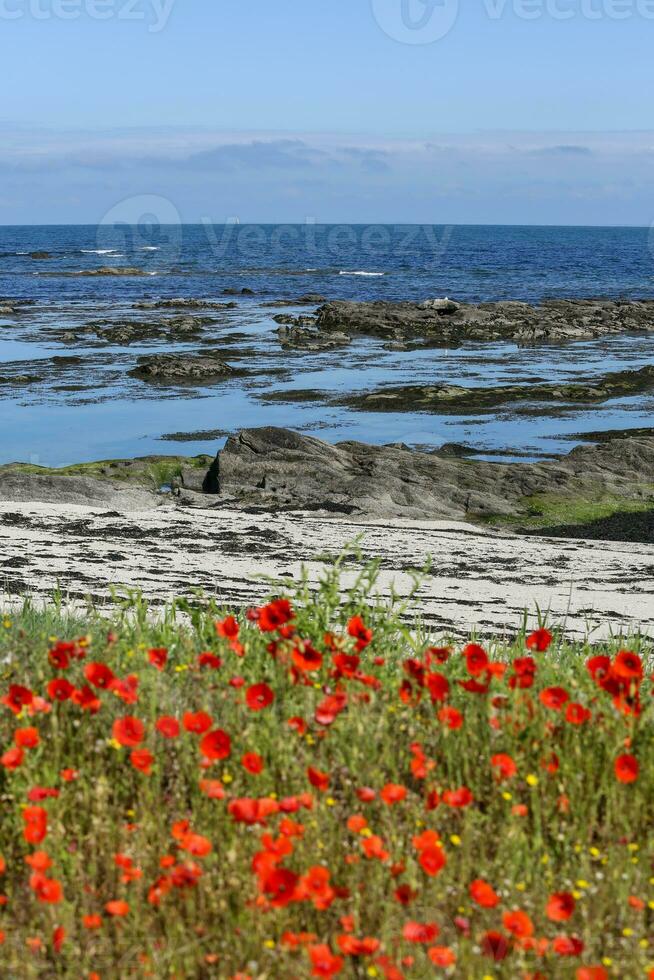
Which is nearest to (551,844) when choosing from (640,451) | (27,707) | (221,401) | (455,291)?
(27,707)

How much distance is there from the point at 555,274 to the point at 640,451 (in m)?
63.8

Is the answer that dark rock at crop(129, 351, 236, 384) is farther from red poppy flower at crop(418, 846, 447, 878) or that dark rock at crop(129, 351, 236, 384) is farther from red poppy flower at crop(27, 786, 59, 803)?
red poppy flower at crop(418, 846, 447, 878)

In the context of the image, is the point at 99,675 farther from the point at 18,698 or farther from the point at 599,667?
the point at 599,667

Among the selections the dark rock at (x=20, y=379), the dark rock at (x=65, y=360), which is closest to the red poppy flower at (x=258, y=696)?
the dark rock at (x=20, y=379)

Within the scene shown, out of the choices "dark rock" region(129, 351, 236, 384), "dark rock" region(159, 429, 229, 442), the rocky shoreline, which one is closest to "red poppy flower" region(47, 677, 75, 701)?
the rocky shoreline

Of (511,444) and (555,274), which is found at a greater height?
(555,274)

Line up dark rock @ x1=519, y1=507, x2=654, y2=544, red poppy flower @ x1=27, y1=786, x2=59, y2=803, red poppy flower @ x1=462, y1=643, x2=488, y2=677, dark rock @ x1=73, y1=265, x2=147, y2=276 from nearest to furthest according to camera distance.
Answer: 1. red poppy flower @ x1=27, y1=786, x2=59, y2=803
2. red poppy flower @ x1=462, y1=643, x2=488, y2=677
3. dark rock @ x1=519, y1=507, x2=654, y2=544
4. dark rock @ x1=73, y1=265, x2=147, y2=276

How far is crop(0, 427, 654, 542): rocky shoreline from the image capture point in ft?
45.5

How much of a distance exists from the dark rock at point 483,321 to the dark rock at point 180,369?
35.2 feet

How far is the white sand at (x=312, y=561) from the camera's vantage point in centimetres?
851

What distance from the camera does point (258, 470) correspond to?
15453 millimetres

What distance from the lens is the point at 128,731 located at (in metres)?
3.63

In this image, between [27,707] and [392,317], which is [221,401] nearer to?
[392,317]

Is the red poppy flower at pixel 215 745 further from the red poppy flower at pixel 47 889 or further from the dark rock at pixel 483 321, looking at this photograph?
the dark rock at pixel 483 321
